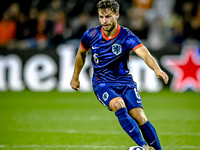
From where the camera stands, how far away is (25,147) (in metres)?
5.24

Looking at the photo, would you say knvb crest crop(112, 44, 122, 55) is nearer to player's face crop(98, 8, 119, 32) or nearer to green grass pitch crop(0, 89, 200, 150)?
player's face crop(98, 8, 119, 32)

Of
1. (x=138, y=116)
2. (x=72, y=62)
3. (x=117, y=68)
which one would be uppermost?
(x=117, y=68)

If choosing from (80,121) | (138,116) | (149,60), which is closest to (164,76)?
(149,60)

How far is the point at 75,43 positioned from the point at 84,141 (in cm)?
755

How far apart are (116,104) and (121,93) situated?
35cm

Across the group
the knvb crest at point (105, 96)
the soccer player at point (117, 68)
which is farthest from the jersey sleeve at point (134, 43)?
the knvb crest at point (105, 96)

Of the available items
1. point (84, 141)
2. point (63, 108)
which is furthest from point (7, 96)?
point (84, 141)

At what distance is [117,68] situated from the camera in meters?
4.69

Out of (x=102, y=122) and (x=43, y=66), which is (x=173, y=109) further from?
(x=43, y=66)

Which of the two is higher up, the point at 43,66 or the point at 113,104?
the point at 113,104

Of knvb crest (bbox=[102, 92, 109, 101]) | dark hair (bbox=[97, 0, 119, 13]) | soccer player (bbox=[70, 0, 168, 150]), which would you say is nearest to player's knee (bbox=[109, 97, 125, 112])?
soccer player (bbox=[70, 0, 168, 150])

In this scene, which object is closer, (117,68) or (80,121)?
(117,68)

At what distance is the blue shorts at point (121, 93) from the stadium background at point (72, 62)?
297cm

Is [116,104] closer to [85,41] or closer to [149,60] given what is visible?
[149,60]
